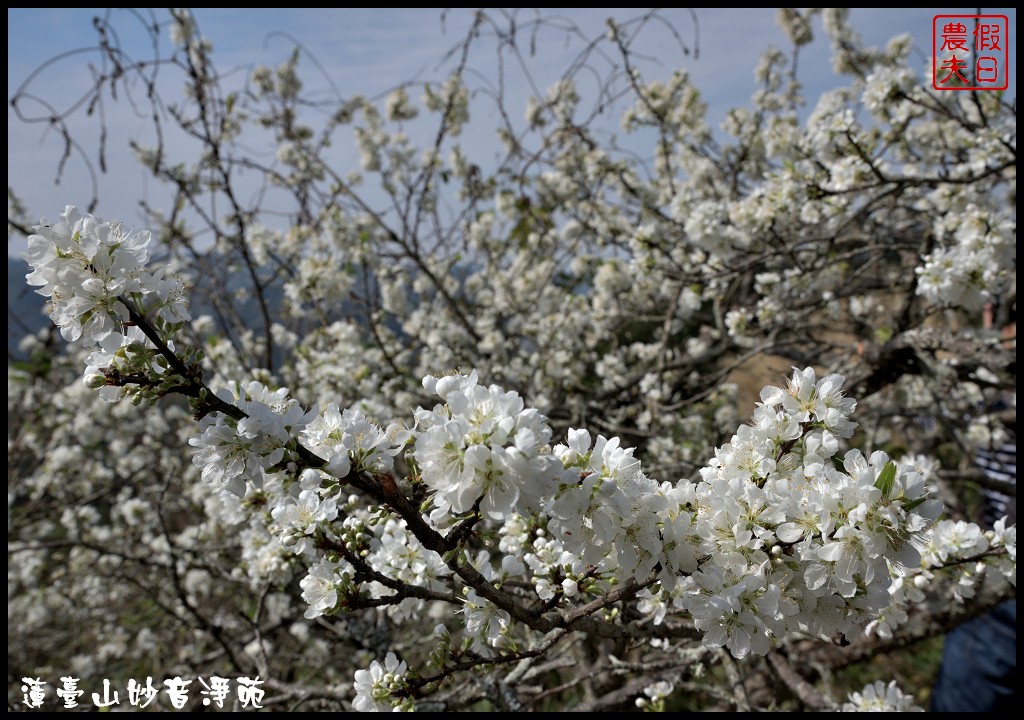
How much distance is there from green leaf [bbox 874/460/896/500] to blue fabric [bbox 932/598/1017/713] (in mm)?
3778

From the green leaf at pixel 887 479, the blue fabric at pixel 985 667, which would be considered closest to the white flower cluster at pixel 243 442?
the green leaf at pixel 887 479

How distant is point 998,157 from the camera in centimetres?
Result: 295

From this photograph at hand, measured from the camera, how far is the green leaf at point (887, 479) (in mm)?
979

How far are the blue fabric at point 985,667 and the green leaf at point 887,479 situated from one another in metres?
3.78

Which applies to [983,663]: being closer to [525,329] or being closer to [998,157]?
[998,157]

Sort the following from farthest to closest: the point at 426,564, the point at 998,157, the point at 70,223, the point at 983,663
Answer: the point at 983,663 → the point at 998,157 → the point at 426,564 → the point at 70,223

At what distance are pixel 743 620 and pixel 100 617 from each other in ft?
20.1

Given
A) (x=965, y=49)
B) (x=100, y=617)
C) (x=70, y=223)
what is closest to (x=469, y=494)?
(x=70, y=223)

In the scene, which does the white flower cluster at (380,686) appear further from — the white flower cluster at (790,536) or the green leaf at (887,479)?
the green leaf at (887,479)

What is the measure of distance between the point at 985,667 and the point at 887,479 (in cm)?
435

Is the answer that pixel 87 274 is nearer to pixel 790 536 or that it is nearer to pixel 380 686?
pixel 380 686

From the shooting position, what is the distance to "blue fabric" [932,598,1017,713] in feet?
12.6

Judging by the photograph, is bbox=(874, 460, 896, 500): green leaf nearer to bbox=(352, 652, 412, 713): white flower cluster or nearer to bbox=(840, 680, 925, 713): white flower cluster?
bbox=(352, 652, 412, 713): white flower cluster

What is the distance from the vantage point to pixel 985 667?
3.94 metres
